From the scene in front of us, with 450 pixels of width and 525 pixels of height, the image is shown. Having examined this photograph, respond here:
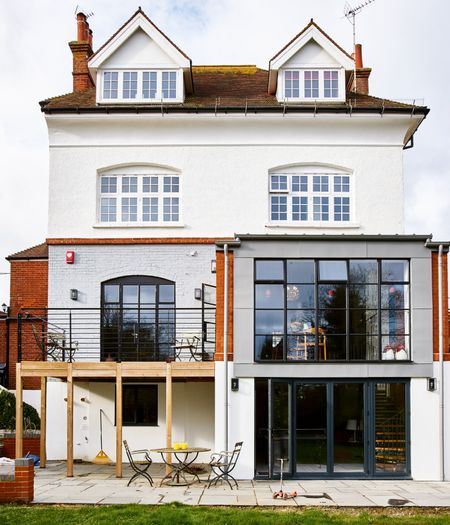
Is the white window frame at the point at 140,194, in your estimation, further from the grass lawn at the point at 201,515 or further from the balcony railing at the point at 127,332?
the grass lawn at the point at 201,515

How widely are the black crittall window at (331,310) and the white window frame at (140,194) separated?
4.71 metres

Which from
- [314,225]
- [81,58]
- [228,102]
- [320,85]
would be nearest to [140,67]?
[228,102]

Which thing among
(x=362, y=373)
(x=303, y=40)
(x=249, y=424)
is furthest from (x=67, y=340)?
(x=303, y=40)

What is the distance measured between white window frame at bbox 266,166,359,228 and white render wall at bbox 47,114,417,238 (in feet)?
0.52

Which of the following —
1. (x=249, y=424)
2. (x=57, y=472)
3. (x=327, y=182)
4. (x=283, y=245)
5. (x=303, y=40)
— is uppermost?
(x=303, y=40)

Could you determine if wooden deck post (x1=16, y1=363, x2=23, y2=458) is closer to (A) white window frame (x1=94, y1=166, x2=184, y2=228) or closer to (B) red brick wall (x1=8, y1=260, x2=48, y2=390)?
(A) white window frame (x1=94, y1=166, x2=184, y2=228)

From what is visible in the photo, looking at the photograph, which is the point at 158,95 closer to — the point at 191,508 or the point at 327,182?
the point at 327,182

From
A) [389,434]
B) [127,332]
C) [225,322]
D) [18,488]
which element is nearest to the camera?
[18,488]

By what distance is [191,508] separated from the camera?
13.2m

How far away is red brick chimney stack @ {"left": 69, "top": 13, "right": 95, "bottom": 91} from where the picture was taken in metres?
24.2

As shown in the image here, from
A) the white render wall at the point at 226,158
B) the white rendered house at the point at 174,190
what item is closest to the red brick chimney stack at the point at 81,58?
the white rendered house at the point at 174,190

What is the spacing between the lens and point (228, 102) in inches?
882

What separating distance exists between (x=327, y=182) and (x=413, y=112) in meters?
2.94

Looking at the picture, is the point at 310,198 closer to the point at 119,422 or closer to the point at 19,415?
the point at 119,422
